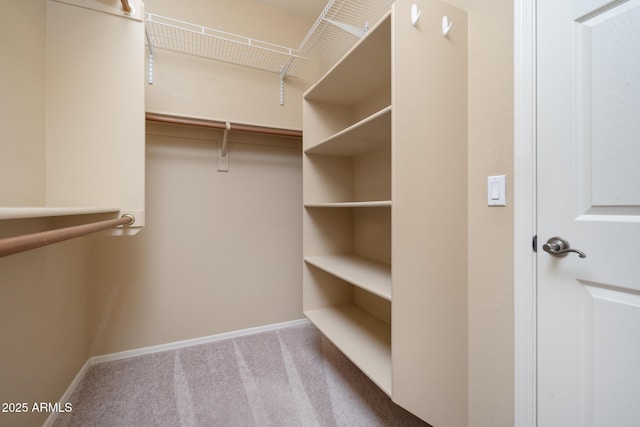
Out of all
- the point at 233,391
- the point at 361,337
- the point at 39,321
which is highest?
the point at 39,321

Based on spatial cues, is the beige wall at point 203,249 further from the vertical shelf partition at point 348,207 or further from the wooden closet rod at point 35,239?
the wooden closet rod at point 35,239

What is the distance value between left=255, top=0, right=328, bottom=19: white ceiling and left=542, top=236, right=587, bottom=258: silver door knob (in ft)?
7.63

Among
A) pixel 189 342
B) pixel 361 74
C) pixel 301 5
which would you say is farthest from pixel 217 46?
pixel 189 342

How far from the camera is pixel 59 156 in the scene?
3.75ft

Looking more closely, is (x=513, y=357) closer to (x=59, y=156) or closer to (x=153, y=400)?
(x=153, y=400)

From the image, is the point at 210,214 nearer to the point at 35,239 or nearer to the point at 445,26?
the point at 35,239

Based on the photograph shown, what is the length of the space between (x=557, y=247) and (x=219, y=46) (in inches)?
93.2

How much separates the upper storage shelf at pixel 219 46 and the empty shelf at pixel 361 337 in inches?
75.4

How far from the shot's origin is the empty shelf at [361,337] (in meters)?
1.11

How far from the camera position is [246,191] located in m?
2.07

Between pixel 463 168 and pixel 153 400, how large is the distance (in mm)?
1985

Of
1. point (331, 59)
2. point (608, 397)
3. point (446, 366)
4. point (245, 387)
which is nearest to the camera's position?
point (608, 397)

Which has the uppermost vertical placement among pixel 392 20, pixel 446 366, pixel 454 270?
pixel 392 20

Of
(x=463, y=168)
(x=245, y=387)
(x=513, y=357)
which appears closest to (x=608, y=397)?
(x=513, y=357)
